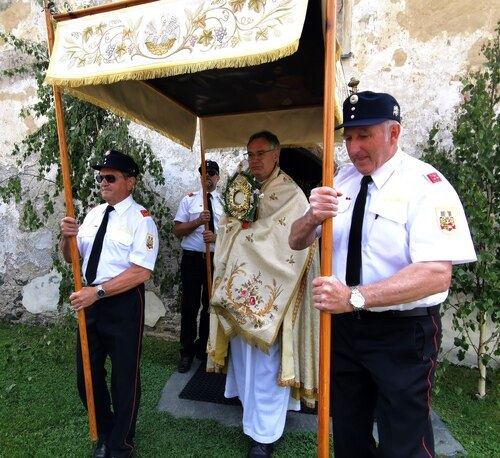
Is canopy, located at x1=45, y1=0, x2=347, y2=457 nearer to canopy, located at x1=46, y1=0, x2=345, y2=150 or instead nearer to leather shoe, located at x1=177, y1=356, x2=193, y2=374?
canopy, located at x1=46, y1=0, x2=345, y2=150

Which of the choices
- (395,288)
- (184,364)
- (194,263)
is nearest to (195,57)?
(395,288)

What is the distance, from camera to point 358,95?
1.87 metres

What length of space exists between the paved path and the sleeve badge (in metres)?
1.69

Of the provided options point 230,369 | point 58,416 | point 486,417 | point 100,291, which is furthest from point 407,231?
point 58,416

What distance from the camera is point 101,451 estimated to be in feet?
8.87

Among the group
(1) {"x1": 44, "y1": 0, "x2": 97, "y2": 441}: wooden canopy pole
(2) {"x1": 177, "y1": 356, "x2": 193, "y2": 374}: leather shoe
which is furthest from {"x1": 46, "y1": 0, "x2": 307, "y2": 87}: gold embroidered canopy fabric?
(2) {"x1": 177, "y1": 356, "x2": 193, "y2": 374}: leather shoe

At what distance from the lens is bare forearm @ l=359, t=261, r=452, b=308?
1607 millimetres

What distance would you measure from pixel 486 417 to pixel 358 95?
10.5 ft

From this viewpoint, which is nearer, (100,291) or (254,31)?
(254,31)

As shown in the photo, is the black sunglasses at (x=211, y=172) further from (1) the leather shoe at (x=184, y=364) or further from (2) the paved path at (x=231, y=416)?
(2) the paved path at (x=231, y=416)

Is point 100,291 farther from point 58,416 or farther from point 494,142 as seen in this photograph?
point 494,142

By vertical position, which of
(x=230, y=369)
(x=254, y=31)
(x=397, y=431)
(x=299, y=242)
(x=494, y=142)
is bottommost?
(x=230, y=369)

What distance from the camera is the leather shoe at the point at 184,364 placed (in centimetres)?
417

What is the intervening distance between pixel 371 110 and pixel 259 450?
243cm
